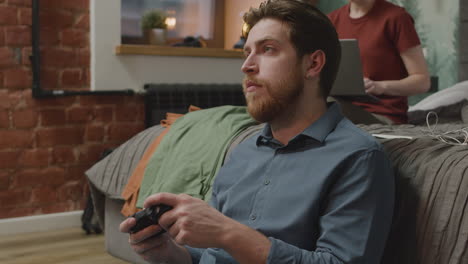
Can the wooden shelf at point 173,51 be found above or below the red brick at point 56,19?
below

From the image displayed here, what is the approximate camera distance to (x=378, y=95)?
7.70 ft

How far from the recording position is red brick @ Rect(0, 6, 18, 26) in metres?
2.99

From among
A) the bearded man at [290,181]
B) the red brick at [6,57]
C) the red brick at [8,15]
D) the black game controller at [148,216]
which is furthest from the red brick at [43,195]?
the black game controller at [148,216]

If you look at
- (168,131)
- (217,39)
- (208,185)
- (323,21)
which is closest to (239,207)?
(323,21)

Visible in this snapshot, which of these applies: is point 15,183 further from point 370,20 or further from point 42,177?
point 370,20

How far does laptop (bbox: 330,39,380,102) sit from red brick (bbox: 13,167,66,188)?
181 centimetres

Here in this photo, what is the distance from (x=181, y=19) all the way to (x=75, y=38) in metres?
0.93

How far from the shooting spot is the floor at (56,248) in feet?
8.59

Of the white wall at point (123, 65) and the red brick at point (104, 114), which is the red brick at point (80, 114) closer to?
the red brick at point (104, 114)

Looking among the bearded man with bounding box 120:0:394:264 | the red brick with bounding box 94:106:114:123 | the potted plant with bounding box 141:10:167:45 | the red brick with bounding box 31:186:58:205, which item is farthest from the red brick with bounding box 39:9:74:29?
Answer: the bearded man with bounding box 120:0:394:264

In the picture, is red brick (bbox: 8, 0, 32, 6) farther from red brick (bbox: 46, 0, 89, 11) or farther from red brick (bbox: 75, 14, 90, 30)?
red brick (bbox: 75, 14, 90, 30)

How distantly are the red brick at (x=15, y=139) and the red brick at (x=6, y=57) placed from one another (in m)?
0.34

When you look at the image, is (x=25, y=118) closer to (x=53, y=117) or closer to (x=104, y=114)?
(x=53, y=117)

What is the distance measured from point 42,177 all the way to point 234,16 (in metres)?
1.75
